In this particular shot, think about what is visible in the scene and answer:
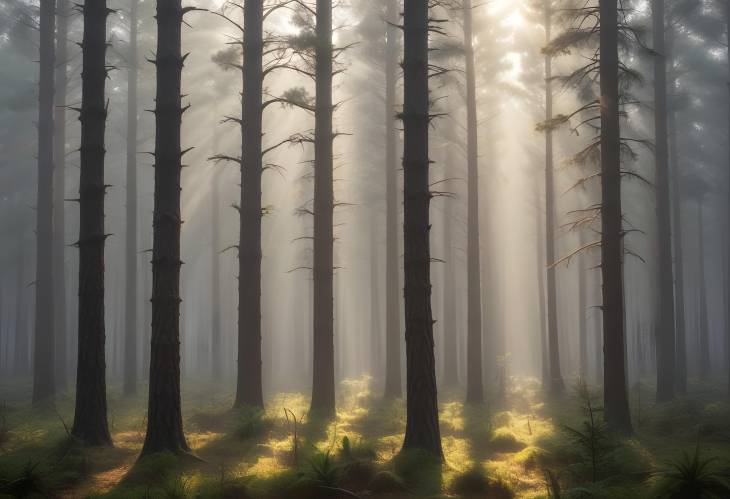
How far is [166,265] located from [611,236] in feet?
28.5

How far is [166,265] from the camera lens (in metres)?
8.89

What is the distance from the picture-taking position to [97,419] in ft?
31.6

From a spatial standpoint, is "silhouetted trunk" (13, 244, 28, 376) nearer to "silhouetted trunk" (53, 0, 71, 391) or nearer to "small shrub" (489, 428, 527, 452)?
"silhouetted trunk" (53, 0, 71, 391)

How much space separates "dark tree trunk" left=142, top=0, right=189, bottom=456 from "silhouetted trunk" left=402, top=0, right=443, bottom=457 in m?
3.74

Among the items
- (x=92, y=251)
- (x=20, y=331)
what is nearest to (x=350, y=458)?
(x=92, y=251)

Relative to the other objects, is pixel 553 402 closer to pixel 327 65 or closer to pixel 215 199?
pixel 327 65

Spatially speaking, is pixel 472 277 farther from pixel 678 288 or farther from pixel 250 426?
pixel 250 426

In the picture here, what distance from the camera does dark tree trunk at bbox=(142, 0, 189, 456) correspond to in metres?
8.75

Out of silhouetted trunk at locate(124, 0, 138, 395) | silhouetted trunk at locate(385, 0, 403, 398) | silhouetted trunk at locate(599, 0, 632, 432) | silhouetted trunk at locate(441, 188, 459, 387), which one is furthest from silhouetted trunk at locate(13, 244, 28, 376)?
silhouetted trunk at locate(599, 0, 632, 432)

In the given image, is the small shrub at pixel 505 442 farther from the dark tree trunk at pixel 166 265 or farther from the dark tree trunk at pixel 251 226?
the dark tree trunk at pixel 166 265

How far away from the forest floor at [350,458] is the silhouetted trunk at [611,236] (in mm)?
942

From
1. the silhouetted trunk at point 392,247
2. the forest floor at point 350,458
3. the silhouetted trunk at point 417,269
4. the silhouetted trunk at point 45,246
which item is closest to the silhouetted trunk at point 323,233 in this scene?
the forest floor at point 350,458

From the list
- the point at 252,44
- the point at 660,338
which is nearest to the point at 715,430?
the point at 660,338

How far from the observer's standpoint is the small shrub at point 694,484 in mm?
6293
